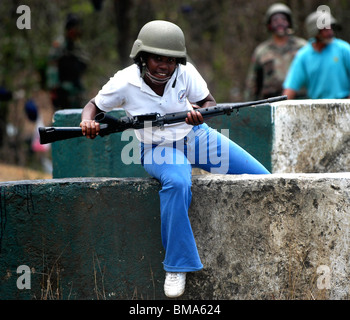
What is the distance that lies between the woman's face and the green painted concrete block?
1577mm

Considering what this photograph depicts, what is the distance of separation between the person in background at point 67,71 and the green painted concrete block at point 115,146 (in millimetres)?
4203

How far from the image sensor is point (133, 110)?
13.7ft

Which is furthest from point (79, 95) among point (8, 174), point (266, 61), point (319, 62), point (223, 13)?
point (223, 13)

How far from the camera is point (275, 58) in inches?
325

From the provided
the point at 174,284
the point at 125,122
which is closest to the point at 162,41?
the point at 125,122

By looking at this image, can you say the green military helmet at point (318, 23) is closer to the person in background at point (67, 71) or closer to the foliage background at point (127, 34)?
the person in background at point (67, 71)

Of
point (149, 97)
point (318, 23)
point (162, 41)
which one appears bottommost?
point (149, 97)

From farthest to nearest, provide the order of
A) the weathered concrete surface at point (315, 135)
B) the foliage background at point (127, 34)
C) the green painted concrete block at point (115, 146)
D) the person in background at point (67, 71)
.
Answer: the foliage background at point (127, 34)
the person in background at point (67, 71)
the green painted concrete block at point (115, 146)
the weathered concrete surface at point (315, 135)

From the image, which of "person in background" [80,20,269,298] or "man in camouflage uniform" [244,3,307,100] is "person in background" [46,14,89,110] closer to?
"man in camouflage uniform" [244,3,307,100]

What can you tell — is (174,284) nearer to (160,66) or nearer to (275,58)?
(160,66)

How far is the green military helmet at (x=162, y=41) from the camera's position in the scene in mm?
4008

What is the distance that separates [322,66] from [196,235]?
3708mm

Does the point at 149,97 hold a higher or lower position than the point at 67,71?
lower

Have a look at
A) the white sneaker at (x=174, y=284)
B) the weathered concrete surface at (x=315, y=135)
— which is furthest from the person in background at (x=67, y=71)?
the white sneaker at (x=174, y=284)
